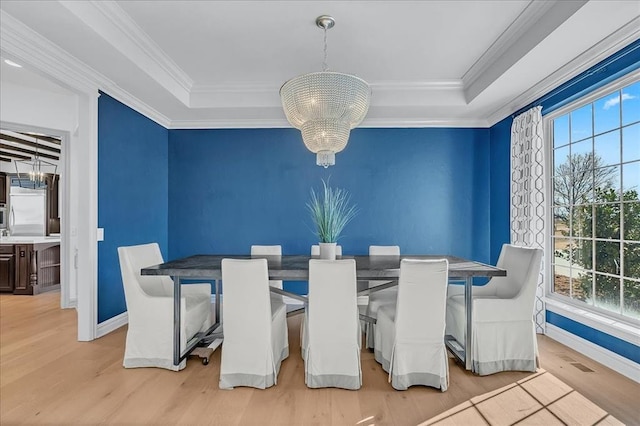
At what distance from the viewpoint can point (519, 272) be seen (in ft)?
10.3

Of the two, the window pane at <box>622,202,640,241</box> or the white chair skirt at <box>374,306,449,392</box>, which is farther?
the window pane at <box>622,202,640,241</box>

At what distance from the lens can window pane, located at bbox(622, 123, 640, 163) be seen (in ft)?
9.35

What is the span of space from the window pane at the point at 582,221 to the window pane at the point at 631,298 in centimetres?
57

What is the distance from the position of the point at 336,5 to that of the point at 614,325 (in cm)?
324

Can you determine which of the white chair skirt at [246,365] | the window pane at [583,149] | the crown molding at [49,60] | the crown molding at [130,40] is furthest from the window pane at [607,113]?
the crown molding at [49,60]

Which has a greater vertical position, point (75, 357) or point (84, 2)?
point (84, 2)

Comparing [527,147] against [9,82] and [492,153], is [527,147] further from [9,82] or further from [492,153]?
[9,82]

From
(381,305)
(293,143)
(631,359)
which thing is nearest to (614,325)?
(631,359)

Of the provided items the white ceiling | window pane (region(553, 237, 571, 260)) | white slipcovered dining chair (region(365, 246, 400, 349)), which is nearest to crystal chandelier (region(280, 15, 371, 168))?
the white ceiling

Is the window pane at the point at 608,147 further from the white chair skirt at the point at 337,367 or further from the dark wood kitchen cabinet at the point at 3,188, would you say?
the dark wood kitchen cabinet at the point at 3,188

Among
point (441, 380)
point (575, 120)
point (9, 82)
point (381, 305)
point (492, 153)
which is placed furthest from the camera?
point (492, 153)

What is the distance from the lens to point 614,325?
9.47 feet

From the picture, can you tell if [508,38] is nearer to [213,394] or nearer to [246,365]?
[246,365]

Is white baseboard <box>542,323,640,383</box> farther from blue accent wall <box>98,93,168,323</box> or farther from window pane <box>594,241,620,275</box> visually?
blue accent wall <box>98,93,168,323</box>
